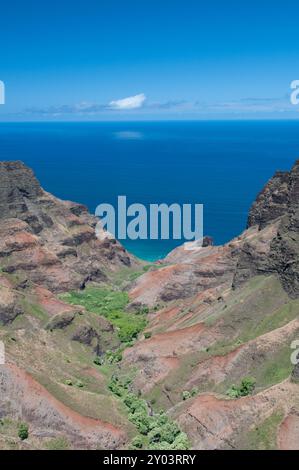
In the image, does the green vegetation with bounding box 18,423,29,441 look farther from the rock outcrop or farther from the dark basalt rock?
the rock outcrop

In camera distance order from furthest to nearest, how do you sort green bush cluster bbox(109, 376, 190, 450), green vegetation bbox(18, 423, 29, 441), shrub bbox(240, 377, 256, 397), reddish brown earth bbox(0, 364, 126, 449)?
shrub bbox(240, 377, 256, 397) < reddish brown earth bbox(0, 364, 126, 449) < green bush cluster bbox(109, 376, 190, 450) < green vegetation bbox(18, 423, 29, 441)

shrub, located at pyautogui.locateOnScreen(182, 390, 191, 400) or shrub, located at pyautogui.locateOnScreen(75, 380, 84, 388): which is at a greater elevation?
shrub, located at pyautogui.locateOnScreen(75, 380, 84, 388)

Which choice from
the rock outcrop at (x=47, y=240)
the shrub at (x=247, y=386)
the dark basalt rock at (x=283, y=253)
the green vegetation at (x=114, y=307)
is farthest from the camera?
the rock outcrop at (x=47, y=240)

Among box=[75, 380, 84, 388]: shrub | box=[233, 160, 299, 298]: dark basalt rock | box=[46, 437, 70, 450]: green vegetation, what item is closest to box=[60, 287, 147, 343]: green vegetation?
box=[233, 160, 299, 298]: dark basalt rock

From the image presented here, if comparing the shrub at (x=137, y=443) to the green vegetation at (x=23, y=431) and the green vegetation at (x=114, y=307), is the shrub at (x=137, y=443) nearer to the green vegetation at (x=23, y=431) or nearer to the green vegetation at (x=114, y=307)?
the green vegetation at (x=23, y=431)

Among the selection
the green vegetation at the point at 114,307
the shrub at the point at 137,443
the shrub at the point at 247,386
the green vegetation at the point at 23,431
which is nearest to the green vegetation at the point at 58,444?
the green vegetation at the point at 23,431
